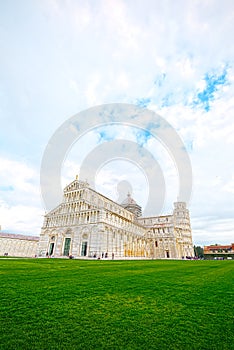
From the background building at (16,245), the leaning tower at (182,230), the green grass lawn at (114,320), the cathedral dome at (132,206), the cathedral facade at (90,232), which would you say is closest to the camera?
the green grass lawn at (114,320)

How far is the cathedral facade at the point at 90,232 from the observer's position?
1627 inches

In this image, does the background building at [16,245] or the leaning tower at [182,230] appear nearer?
the leaning tower at [182,230]

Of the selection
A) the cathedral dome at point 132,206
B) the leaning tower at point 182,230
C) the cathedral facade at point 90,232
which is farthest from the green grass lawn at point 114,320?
the cathedral dome at point 132,206

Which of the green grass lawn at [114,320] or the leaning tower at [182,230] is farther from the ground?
the leaning tower at [182,230]

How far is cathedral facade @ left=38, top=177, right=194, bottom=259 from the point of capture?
41.3m

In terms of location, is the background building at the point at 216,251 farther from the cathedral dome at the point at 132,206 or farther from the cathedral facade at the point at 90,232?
the cathedral dome at the point at 132,206

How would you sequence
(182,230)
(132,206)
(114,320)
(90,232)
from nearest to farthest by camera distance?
(114,320), (90,232), (182,230), (132,206)

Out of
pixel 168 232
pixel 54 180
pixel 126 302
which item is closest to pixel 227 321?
pixel 126 302

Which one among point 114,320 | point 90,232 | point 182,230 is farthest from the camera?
point 182,230

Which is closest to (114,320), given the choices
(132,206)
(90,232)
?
(90,232)

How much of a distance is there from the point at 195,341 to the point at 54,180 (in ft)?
145

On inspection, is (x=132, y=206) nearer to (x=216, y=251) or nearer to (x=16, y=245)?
(x=216, y=251)

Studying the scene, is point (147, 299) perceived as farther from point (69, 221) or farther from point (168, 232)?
point (168, 232)

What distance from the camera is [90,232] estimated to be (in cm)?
4191
